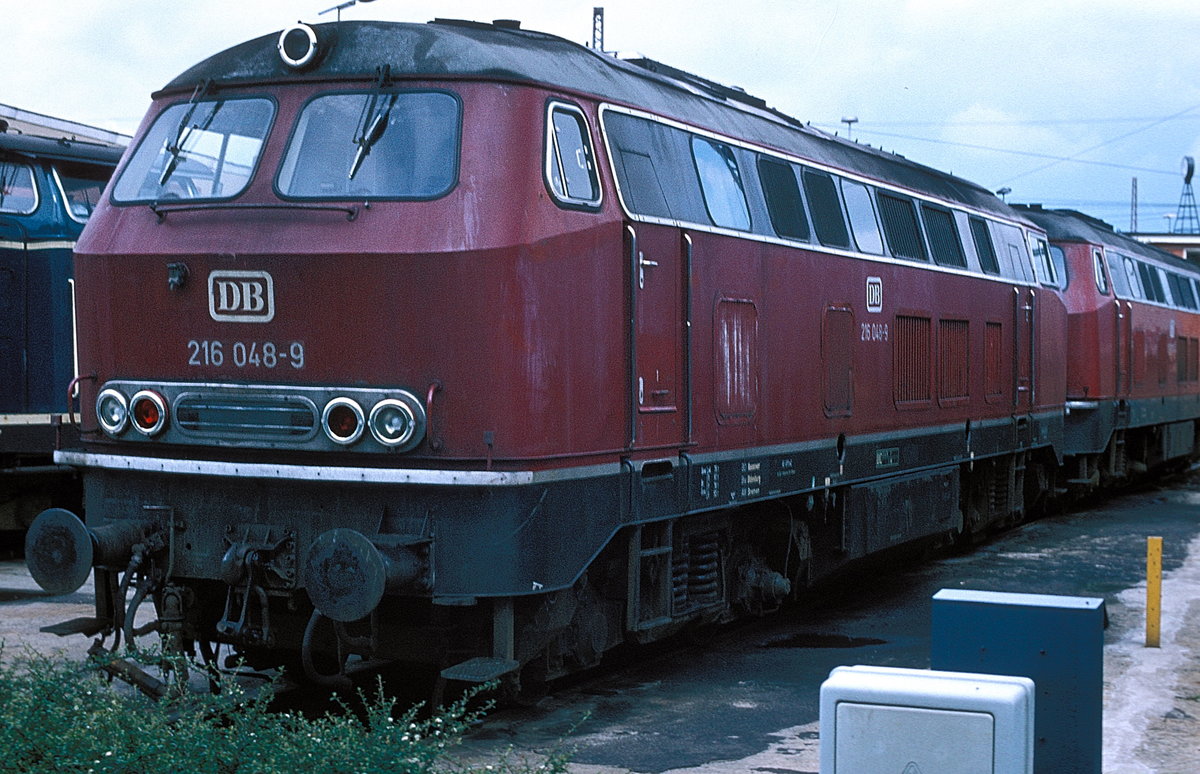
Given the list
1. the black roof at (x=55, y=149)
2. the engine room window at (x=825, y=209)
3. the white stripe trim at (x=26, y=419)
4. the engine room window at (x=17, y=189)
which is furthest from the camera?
the black roof at (x=55, y=149)

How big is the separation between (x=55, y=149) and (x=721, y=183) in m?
7.22

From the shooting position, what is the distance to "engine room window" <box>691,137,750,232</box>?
8914 millimetres

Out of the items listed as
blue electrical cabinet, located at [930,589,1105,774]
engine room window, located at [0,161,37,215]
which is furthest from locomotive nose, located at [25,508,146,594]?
engine room window, located at [0,161,37,215]

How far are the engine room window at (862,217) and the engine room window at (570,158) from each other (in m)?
3.95

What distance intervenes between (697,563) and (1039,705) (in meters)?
3.32

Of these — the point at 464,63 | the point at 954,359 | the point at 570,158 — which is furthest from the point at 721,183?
the point at 954,359

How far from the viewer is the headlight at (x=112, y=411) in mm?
7555

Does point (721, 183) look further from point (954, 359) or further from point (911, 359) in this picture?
point (954, 359)

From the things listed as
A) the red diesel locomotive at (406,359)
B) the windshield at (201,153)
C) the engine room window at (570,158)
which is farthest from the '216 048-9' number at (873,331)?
the windshield at (201,153)

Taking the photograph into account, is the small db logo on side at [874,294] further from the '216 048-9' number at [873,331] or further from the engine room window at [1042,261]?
the engine room window at [1042,261]

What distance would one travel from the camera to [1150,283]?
80.7ft

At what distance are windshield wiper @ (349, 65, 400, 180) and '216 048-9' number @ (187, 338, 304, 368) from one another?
35.7 inches

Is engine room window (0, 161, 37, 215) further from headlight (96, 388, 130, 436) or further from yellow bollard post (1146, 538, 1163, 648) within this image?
yellow bollard post (1146, 538, 1163, 648)

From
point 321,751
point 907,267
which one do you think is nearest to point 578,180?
point 321,751
